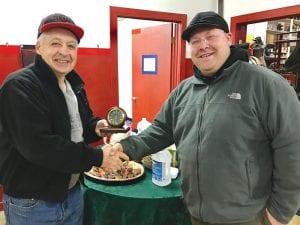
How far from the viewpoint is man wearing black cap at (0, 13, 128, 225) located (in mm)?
1073

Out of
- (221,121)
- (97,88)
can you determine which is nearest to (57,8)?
(97,88)

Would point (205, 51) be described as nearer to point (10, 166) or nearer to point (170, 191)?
point (170, 191)

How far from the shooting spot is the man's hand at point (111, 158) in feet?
4.25

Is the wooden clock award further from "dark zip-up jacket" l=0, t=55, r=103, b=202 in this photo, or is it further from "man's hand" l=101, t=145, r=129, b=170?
"dark zip-up jacket" l=0, t=55, r=103, b=202

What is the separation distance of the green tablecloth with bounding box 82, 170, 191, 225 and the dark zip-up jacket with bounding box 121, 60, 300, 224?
8.6 inches

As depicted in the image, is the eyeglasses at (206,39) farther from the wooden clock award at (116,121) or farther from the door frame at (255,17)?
the door frame at (255,17)

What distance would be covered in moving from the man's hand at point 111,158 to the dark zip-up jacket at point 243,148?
0.35 m

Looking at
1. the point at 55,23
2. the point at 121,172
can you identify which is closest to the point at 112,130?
the point at 121,172

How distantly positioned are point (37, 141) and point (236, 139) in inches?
30.5

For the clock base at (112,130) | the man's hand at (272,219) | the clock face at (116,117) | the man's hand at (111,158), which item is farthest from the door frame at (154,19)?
the man's hand at (272,219)

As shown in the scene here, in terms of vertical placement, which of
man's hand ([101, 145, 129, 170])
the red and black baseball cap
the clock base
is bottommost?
man's hand ([101, 145, 129, 170])

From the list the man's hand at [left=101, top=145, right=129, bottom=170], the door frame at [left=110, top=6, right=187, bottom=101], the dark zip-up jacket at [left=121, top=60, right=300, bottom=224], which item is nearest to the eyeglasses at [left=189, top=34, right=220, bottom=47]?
the dark zip-up jacket at [left=121, top=60, right=300, bottom=224]

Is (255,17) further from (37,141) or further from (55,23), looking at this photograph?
(37,141)

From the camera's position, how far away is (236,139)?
1.13 metres
